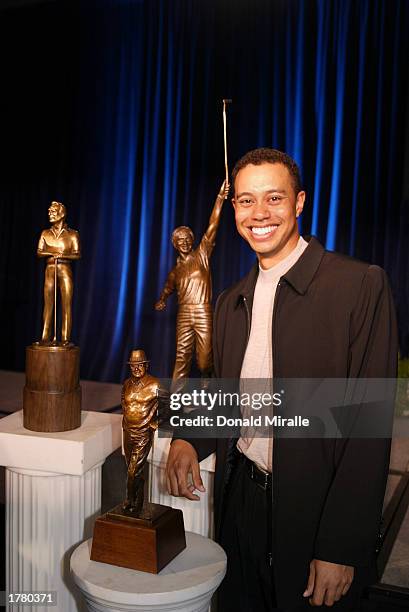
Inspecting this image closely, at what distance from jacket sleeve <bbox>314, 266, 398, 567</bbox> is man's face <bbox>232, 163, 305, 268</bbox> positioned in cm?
25

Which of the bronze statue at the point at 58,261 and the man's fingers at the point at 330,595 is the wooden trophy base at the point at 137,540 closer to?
the man's fingers at the point at 330,595

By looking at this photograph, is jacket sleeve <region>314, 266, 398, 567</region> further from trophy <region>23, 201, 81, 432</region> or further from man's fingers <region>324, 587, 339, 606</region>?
trophy <region>23, 201, 81, 432</region>

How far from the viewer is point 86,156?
641 centimetres

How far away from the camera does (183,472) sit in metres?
1.68

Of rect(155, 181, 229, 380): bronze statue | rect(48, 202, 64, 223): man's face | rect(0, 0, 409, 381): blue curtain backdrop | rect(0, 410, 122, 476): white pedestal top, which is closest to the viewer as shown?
rect(0, 410, 122, 476): white pedestal top

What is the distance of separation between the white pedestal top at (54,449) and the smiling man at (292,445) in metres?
0.31

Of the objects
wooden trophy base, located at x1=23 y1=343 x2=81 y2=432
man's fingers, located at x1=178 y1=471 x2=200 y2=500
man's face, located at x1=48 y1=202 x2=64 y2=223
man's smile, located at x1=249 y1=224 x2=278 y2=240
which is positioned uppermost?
man's face, located at x1=48 y1=202 x2=64 y2=223

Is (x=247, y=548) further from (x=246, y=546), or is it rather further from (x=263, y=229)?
(x=263, y=229)

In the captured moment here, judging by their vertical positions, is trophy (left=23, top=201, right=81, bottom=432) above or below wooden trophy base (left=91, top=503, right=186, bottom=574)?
above

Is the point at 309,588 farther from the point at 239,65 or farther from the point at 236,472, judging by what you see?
the point at 239,65

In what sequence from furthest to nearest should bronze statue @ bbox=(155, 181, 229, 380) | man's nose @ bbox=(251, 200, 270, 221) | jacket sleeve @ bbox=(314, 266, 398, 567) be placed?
1. bronze statue @ bbox=(155, 181, 229, 380)
2. man's nose @ bbox=(251, 200, 270, 221)
3. jacket sleeve @ bbox=(314, 266, 398, 567)

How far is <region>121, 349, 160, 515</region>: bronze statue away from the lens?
155 cm

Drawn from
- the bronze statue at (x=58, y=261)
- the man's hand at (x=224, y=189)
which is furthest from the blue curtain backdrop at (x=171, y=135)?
the bronze statue at (x=58, y=261)

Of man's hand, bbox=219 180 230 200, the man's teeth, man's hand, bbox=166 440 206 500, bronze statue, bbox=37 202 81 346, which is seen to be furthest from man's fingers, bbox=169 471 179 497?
man's hand, bbox=219 180 230 200
